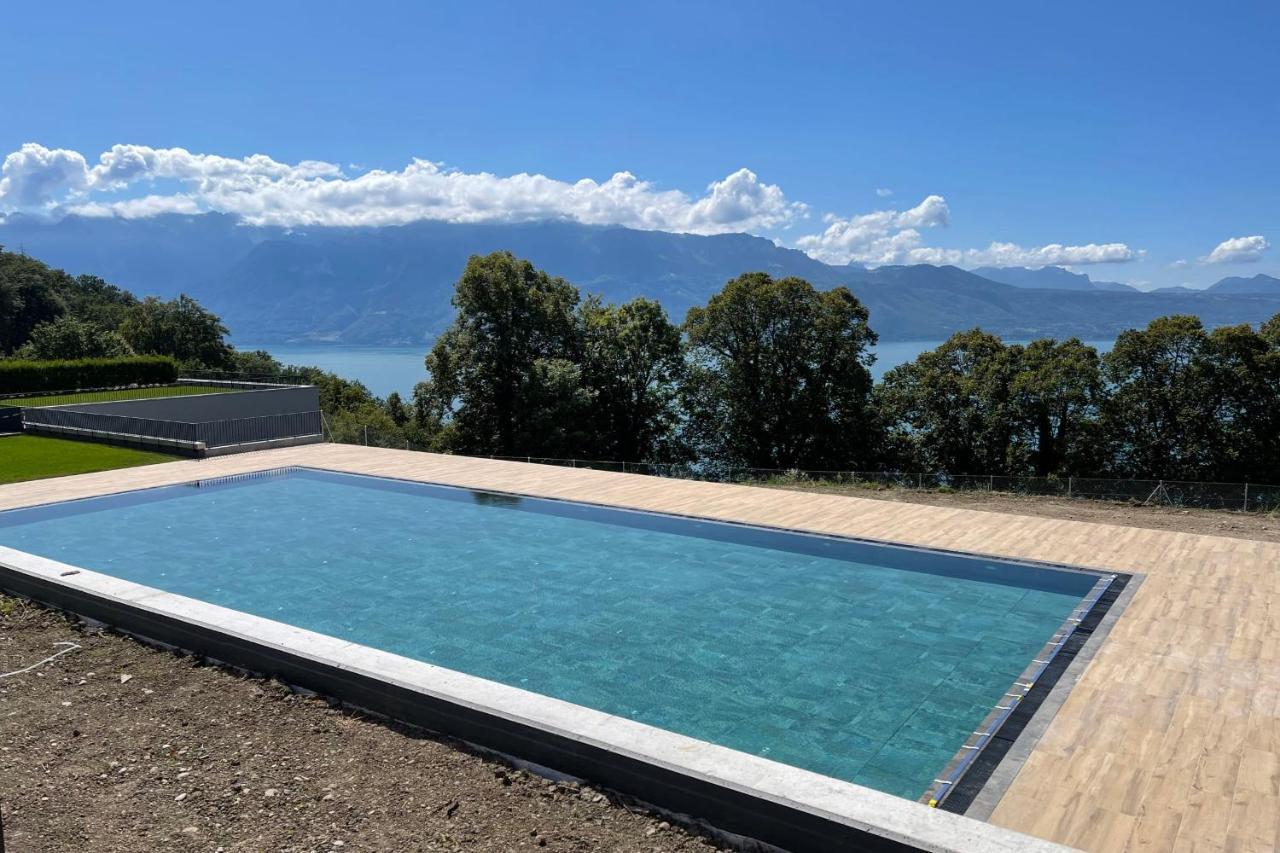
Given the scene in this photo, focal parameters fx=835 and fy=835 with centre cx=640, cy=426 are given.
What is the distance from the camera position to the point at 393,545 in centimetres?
1118

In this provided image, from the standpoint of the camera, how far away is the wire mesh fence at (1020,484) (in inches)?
473

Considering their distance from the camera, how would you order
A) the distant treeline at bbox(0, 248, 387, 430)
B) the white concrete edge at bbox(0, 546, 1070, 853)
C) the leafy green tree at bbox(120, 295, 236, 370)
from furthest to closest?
1. the leafy green tree at bbox(120, 295, 236, 370)
2. the distant treeline at bbox(0, 248, 387, 430)
3. the white concrete edge at bbox(0, 546, 1070, 853)

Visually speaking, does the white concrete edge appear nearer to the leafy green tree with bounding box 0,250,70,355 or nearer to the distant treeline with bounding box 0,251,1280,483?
the distant treeline with bounding box 0,251,1280,483

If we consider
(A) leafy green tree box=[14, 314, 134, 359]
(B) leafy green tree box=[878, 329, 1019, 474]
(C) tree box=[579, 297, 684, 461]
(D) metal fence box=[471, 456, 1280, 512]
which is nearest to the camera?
(D) metal fence box=[471, 456, 1280, 512]

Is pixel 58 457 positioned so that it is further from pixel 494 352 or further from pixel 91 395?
pixel 494 352

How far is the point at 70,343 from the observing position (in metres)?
36.4

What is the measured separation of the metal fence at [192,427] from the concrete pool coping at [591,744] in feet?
39.8

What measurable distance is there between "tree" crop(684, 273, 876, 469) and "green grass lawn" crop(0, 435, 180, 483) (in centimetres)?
1649

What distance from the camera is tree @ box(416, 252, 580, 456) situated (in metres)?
27.9

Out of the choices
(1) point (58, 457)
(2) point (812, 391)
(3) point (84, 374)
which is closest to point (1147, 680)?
(1) point (58, 457)

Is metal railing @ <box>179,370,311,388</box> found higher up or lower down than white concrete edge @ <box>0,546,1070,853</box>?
higher up

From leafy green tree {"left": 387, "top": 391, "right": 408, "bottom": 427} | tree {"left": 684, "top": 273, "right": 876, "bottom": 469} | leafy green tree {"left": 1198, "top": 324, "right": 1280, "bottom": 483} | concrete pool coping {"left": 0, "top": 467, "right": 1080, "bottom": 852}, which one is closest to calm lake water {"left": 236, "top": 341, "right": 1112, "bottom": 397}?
leafy green tree {"left": 387, "top": 391, "right": 408, "bottom": 427}

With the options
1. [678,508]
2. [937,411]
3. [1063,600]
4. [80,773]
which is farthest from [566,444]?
[80,773]

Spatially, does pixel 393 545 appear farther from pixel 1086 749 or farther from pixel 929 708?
pixel 1086 749
